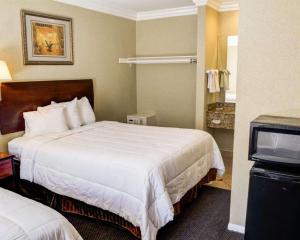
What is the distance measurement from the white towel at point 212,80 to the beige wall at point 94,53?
1603 millimetres

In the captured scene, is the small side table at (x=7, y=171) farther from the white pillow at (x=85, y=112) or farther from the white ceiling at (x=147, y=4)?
Result: the white ceiling at (x=147, y=4)

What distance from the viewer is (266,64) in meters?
2.26

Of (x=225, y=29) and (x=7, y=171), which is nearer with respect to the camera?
(x=7, y=171)

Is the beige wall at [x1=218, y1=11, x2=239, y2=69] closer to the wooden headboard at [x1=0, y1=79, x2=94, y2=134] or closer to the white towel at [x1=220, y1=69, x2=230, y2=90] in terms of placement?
the white towel at [x1=220, y1=69, x2=230, y2=90]

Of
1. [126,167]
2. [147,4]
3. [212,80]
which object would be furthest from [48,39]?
[212,80]

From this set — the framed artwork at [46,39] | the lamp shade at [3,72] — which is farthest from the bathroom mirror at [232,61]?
the lamp shade at [3,72]

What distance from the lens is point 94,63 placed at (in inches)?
178

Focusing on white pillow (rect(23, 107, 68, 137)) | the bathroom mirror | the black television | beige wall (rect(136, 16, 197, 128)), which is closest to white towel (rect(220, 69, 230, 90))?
the bathroom mirror

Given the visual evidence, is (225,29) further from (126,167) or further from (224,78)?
(126,167)

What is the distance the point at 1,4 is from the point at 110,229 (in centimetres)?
276

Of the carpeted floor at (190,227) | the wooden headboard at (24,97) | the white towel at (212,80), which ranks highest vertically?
the white towel at (212,80)

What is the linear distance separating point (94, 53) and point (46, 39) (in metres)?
0.89

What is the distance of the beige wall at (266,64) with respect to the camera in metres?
2.15

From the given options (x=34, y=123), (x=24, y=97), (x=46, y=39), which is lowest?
(x=34, y=123)
